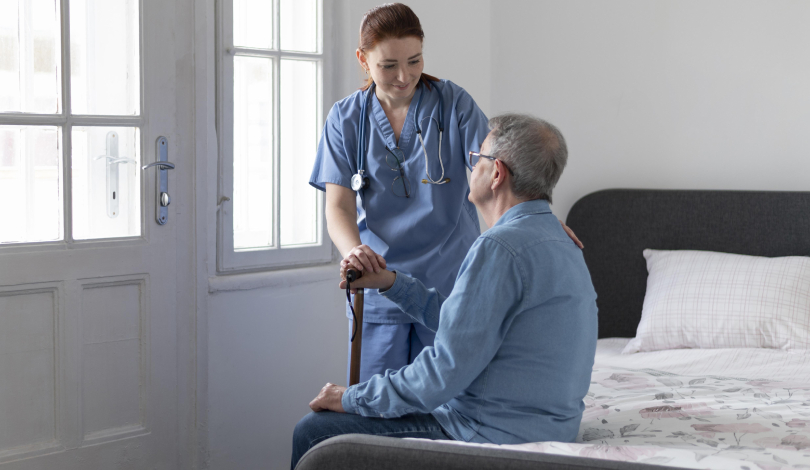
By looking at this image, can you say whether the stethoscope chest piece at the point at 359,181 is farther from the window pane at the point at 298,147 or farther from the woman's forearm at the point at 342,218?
the window pane at the point at 298,147

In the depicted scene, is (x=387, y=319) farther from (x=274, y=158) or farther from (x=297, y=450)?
(x=274, y=158)

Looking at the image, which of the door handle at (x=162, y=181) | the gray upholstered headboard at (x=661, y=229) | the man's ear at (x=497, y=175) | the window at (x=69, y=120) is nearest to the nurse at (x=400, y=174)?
the man's ear at (x=497, y=175)

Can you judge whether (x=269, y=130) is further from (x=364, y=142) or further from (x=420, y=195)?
(x=420, y=195)

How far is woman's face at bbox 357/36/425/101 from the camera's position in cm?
177

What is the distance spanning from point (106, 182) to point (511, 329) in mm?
1492

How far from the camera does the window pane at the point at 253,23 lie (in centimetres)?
252

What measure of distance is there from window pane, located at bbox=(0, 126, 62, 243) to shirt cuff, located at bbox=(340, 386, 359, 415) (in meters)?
1.18

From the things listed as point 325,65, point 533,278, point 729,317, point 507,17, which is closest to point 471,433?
point 533,278

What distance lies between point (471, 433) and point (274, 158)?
1.57 m

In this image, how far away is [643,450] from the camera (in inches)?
44.9

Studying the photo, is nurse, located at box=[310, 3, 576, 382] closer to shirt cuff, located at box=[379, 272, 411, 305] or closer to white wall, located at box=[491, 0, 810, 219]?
shirt cuff, located at box=[379, 272, 411, 305]

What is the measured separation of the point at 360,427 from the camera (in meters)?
1.46

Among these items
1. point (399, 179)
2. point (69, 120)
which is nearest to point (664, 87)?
point (399, 179)

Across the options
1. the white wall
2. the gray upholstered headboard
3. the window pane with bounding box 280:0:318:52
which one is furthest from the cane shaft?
the white wall
